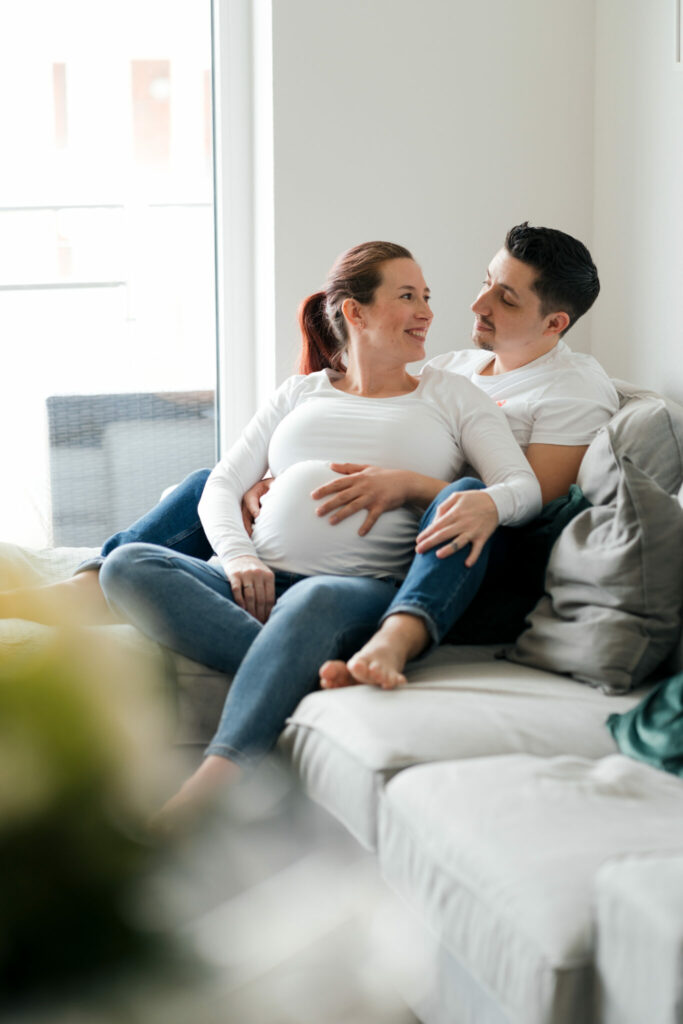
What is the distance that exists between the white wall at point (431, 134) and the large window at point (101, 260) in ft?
1.19

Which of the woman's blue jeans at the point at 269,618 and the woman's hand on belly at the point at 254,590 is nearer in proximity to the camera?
the woman's blue jeans at the point at 269,618

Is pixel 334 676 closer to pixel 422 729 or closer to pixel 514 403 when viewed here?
pixel 422 729

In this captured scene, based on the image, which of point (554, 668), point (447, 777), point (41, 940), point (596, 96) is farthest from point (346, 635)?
point (596, 96)

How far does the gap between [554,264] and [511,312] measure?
14 cm

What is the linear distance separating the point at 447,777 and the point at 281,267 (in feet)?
6.22

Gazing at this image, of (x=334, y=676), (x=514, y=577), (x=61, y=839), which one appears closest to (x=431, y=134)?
(x=514, y=577)

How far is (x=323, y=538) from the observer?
195 cm

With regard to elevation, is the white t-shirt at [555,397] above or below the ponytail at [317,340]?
below

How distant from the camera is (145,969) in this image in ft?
0.87

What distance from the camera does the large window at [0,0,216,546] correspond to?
113 inches

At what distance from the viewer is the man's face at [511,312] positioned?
234 cm

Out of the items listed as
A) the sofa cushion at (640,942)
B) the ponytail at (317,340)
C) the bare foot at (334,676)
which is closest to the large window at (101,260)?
the ponytail at (317,340)

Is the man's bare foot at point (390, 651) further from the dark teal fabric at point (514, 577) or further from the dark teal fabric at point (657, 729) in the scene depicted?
the dark teal fabric at point (657, 729)

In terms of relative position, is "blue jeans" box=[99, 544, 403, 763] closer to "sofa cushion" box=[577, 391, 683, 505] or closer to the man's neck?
"sofa cushion" box=[577, 391, 683, 505]
